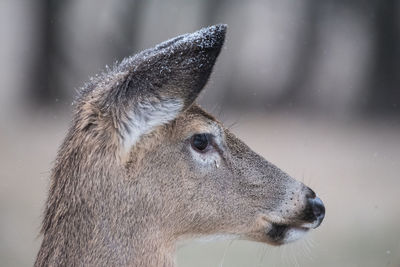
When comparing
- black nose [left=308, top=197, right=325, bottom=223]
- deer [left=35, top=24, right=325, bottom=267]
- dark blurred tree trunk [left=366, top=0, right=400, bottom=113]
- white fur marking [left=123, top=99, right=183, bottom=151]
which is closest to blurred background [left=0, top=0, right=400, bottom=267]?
dark blurred tree trunk [left=366, top=0, right=400, bottom=113]

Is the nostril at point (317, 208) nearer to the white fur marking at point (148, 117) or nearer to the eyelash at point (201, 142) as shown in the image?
the eyelash at point (201, 142)

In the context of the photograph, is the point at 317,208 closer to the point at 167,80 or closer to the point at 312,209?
the point at 312,209

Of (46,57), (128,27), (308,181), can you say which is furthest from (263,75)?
(308,181)

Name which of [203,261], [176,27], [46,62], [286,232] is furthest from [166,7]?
[286,232]

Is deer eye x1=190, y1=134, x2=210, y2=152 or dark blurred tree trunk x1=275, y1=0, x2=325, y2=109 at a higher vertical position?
deer eye x1=190, y1=134, x2=210, y2=152

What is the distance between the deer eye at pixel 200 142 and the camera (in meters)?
3.89

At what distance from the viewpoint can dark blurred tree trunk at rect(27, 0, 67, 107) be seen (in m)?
11.3

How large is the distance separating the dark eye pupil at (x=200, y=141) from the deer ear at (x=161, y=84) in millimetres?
256

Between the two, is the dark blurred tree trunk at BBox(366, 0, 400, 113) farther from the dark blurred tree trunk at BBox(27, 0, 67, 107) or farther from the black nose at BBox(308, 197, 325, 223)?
the black nose at BBox(308, 197, 325, 223)

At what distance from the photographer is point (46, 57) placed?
11.8 meters

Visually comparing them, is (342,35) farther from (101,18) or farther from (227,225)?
(227,225)

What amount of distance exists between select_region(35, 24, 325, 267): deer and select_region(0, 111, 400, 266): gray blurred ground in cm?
250

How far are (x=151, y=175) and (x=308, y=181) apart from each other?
507 cm

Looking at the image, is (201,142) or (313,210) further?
(313,210)
